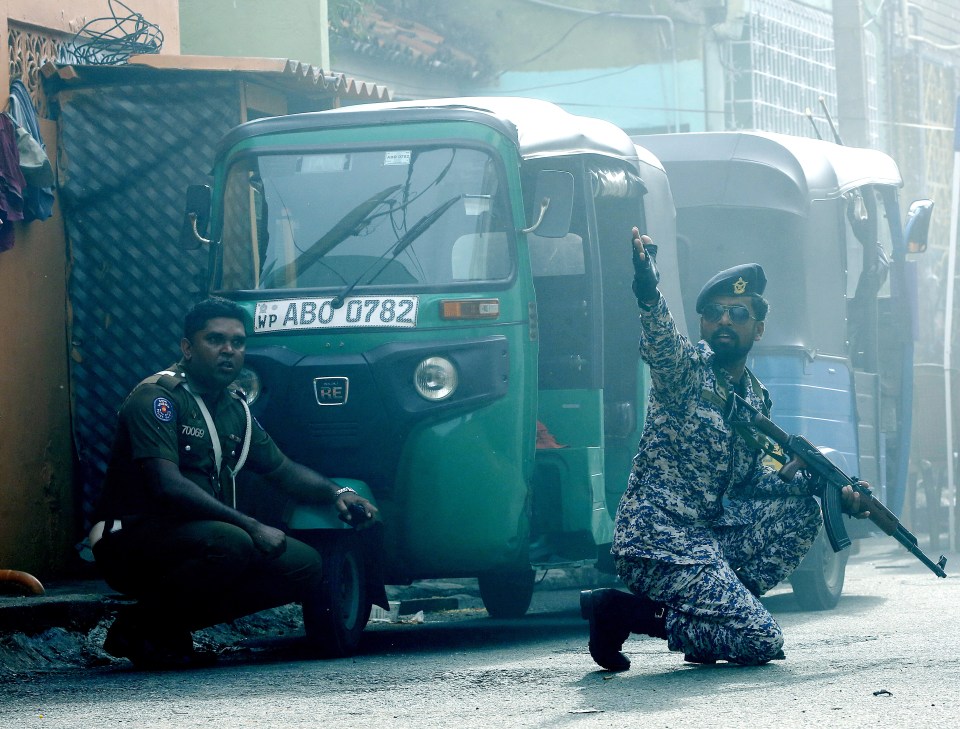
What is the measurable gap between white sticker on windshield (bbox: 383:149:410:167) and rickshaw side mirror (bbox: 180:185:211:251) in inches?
35.3

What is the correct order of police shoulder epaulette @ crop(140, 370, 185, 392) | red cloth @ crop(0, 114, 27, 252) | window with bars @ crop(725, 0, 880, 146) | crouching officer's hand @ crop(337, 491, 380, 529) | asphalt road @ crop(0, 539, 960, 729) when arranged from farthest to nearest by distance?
1. window with bars @ crop(725, 0, 880, 146)
2. red cloth @ crop(0, 114, 27, 252)
3. crouching officer's hand @ crop(337, 491, 380, 529)
4. police shoulder epaulette @ crop(140, 370, 185, 392)
5. asphalt road @ crop(0, 539, 960, 729)

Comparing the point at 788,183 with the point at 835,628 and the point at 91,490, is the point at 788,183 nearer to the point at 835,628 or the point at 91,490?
the point at 835,628

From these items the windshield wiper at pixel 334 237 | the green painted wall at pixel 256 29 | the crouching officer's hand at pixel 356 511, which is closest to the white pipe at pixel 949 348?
the green painted wall at pixel 256 29

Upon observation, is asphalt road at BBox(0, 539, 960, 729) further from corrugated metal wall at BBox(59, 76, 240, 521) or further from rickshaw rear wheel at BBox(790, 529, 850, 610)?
corrugated metal wall at BBox(59, 76, 240, 521)

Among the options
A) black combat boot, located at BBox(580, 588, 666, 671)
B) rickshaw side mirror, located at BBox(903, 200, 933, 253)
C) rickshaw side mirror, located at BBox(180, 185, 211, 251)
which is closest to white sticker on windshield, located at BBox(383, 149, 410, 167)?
rickshaw side mirror, located at BBox(180, 185, 211, 251)

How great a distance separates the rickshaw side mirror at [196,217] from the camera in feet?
26.2

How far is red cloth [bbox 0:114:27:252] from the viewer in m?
8.64

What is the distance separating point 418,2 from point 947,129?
24.0ft

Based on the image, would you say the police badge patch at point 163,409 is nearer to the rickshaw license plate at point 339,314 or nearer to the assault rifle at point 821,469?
the rickshaw license plate at point 339,314

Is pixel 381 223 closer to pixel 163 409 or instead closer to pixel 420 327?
pixel 420 327

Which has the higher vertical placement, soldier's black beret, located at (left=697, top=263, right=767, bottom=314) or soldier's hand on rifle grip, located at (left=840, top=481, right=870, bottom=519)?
soldier's black beret, located at (left=697, top=263, right=767, bottom=314)

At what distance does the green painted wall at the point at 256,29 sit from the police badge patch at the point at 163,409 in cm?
657

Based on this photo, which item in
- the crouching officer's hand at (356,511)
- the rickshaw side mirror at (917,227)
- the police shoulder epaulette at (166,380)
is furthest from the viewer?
the rickshaw side mirror at (917,227)

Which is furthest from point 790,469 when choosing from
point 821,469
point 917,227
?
point 917,227
